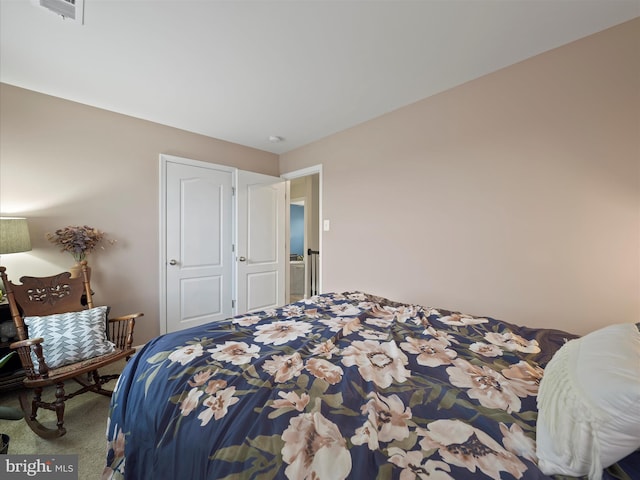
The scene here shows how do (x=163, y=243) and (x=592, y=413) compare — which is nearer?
(x=592, y=413)

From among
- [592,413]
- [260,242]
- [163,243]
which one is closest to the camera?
[592,413]

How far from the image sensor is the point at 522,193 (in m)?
1.91

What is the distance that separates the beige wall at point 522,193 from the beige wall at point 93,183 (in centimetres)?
245

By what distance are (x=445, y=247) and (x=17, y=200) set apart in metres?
3.72

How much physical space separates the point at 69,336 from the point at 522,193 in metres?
3.40

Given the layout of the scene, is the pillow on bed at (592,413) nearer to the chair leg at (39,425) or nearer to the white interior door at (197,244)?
the chair leg at (39,425)

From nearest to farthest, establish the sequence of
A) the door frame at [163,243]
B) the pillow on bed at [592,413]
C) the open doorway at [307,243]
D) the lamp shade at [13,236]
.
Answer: the pillow on bed at [592,413] → the lamp shade at [13,236] → the door frame at [163,243] → the open doorway at [307,243]

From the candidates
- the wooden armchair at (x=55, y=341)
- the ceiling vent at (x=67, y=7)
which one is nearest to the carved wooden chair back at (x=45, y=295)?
the wooden armchair at (x=55, y=341)

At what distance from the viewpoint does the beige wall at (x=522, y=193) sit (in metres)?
1.58

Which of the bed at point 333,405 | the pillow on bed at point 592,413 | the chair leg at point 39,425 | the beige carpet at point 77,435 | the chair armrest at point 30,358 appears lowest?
the beige carpet at point 77,435

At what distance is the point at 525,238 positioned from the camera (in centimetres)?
188

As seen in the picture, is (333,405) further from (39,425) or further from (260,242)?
(260,242)

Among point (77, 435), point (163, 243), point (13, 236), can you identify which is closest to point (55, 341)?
point (77, 435)

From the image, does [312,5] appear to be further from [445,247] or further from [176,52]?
[445,247]
